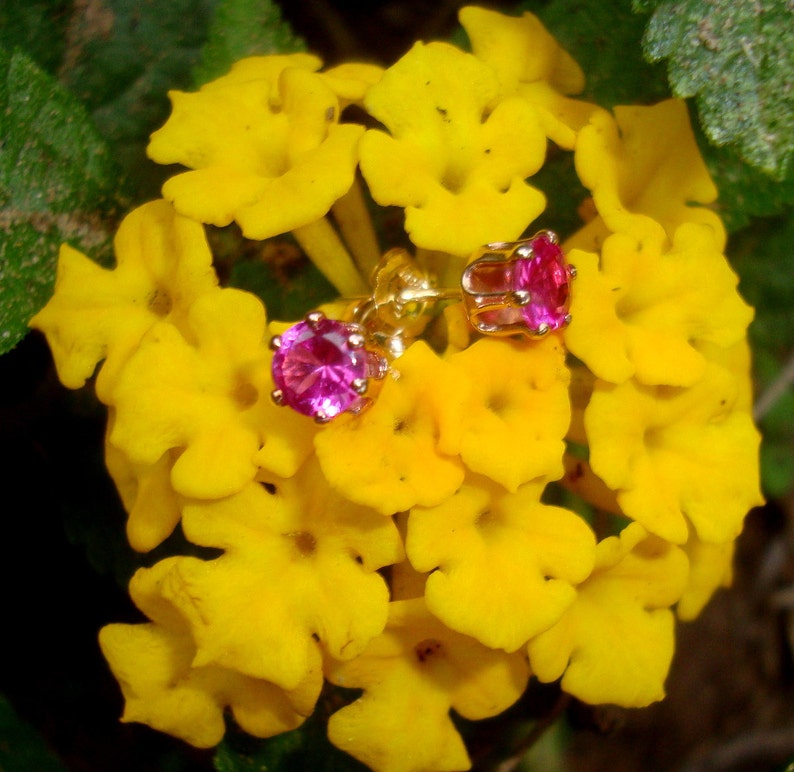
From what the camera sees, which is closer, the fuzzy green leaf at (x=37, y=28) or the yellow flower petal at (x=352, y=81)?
the yellow flower petal at (x=352, y=81)

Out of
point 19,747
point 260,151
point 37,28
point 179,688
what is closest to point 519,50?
point 260,151

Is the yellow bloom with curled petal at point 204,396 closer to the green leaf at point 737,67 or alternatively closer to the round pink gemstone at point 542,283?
the round pink gemstone at point 542,283

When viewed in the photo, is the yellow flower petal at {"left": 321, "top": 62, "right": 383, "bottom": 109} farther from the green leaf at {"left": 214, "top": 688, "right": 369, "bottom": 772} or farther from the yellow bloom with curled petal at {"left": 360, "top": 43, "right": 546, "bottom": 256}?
the green leaf at {"left": 214, "top": 688, "right": 369, "bottom": 772}

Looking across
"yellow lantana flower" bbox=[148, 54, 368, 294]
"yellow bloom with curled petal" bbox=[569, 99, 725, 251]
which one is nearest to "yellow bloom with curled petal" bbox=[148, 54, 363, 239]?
"yellow lantana flower" bbox=[148, 54, 368, 294]

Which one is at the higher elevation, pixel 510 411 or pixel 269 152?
pixel 269 152

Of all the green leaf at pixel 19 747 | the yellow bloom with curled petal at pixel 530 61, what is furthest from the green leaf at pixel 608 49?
the green leaf at pixel 19 747

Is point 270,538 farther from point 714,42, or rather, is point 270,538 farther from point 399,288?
point 714,42

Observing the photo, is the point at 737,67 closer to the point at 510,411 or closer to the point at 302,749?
the point at 510,411

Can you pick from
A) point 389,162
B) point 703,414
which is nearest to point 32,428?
point 389,162
